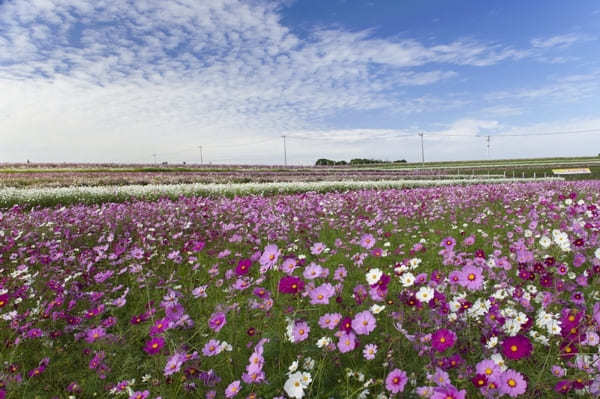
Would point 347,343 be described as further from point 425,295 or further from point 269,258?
point 269,258

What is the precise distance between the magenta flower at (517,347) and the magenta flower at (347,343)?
2.08ft

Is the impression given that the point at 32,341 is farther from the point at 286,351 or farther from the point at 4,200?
the point at 4,200

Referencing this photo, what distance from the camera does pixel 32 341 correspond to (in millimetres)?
3135

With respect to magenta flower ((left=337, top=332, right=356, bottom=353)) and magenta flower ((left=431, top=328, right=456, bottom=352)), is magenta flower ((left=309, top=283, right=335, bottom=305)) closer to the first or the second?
magenta flower ((left=337, top=332, right=356, bottom=353))

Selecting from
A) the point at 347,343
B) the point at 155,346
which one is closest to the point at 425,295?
the point at 347,343

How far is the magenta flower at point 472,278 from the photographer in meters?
1.93

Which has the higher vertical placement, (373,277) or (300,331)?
(373,277)

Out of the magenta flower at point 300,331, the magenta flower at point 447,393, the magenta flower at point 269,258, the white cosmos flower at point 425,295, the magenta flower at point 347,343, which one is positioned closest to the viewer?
the magenta flower at point 447,393

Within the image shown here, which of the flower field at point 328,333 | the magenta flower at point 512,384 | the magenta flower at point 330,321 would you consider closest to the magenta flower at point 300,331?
the flower field at point 328,333

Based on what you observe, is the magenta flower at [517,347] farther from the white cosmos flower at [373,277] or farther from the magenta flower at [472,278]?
the white cosmos flower at [373,277]

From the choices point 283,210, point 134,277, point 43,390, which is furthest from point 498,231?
point 43,390

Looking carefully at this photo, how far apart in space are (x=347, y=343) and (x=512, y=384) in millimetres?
666

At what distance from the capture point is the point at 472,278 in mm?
1983

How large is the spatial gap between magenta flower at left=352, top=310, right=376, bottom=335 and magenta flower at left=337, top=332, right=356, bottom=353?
0.13 ft
